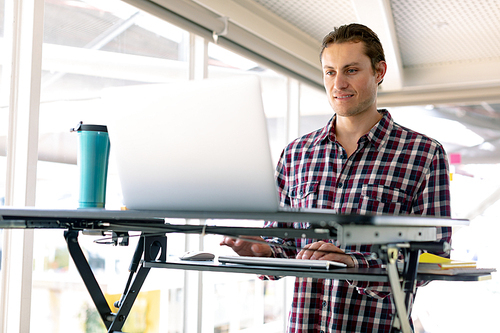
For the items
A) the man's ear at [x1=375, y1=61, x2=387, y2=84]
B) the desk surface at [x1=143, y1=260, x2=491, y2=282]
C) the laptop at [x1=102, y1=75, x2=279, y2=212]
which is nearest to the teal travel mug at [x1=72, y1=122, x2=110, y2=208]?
the laptop at [x1=102, y1=75, x2=279, y2=212]

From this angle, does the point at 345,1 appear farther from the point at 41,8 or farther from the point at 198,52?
the point at 41,8

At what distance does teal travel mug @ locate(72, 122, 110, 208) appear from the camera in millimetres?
1253

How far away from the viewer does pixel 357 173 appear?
1632 millimetres

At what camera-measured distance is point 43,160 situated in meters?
2.34

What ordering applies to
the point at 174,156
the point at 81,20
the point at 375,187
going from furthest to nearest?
the point at 81,20 < the point at 375,187 < the point at 174,156

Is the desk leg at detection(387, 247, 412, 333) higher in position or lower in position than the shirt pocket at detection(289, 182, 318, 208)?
lower

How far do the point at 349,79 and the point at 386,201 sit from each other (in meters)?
0.39

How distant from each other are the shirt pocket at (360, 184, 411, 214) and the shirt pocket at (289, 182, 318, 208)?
17 cm

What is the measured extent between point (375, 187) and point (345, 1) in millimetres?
2216

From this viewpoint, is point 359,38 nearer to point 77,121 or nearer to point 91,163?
point 91,163

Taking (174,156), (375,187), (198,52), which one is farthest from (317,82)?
(174,156)

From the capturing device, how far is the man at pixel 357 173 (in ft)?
5.00

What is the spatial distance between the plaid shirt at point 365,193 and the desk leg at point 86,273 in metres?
0.50

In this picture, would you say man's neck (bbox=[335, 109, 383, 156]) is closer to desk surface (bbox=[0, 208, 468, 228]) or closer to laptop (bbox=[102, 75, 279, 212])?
desk surface (bbox=[0, 208, 468, 228])
